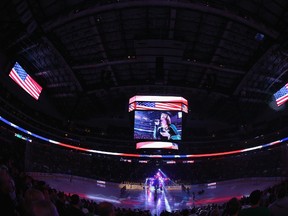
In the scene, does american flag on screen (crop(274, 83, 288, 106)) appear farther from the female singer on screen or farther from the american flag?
the american flag

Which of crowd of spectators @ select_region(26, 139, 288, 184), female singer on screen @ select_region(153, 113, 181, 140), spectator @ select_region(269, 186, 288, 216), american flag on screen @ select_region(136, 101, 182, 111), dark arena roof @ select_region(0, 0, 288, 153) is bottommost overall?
spectator @ select_region(269, 186, 288, 216)

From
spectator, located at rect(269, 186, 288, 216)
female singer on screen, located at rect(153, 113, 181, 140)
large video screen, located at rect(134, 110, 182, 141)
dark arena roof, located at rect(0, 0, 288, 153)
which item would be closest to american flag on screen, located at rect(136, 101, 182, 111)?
large video screen, located at rect(134, 110, 182, 141)

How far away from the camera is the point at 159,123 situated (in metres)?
29.2

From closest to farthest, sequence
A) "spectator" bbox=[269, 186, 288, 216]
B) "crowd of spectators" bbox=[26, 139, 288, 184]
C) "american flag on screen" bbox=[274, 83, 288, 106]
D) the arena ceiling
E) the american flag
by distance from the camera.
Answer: "spectator" bbox=[269, 186, 288, 216]
the arena ceiling
the american flag
"american flag on screen" bbox=[274, 83, 288, 106]
"crowd of spectators" bbox=[26, 139, 288, 184]

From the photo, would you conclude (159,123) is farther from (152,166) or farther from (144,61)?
(152,166)

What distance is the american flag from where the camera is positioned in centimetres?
2457

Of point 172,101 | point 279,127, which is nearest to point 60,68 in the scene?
point 172,101

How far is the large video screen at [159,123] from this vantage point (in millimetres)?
29141

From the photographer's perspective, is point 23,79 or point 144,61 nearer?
point 23,79

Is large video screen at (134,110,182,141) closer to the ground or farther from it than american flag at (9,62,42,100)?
closer to the ground

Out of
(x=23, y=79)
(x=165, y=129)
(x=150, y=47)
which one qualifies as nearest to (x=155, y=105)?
(x=165, y=129)

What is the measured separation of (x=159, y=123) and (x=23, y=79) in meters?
12.5

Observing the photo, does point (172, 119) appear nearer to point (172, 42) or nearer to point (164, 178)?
point (172, 42)

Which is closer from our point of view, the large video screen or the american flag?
the american flag
